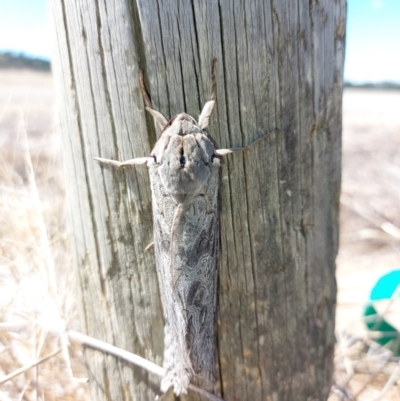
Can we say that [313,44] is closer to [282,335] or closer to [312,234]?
[312,234]

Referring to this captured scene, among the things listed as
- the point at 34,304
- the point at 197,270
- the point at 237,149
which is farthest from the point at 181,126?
the point at 34,304

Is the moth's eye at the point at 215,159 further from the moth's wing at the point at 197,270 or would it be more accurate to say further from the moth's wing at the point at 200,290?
Answer: the moth's wing at the point at 200,290

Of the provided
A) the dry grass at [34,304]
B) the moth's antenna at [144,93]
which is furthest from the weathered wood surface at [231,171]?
the dry grass at [34,304]

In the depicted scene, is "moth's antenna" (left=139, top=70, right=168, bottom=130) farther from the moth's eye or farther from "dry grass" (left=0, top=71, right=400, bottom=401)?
"dry grass" (left=0, top=71, right=400, bottom=401)

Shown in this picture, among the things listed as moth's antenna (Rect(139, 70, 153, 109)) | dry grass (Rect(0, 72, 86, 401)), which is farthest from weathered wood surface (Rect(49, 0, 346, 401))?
dry grass (Rect(0, 72, 86, 401))

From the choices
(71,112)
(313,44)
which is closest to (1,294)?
(71,112)

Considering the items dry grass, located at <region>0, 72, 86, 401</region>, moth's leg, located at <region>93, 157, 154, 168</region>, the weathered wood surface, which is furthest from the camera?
dry grass, located at <region>0, 72, 86, 401</region>
